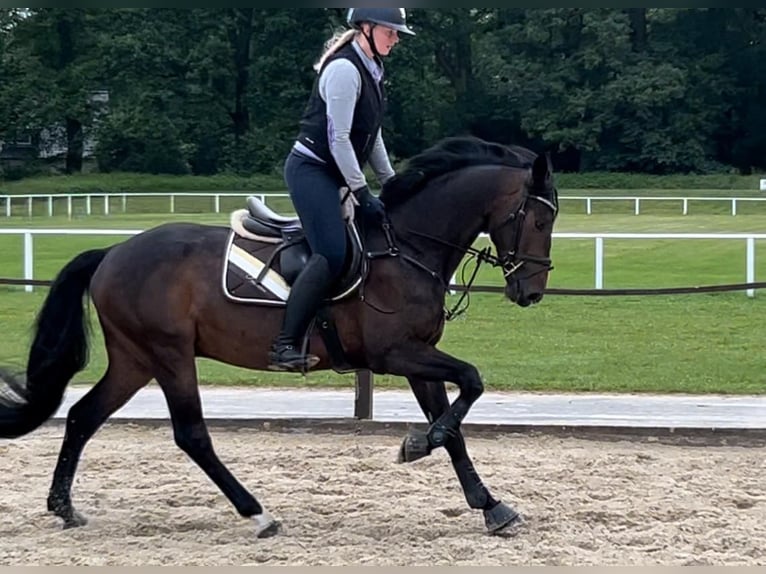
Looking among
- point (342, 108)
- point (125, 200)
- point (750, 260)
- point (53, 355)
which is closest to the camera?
point (342, 108)

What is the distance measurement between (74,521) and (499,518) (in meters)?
2.00

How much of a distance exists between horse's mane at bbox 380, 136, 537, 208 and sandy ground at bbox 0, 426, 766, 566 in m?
1.56

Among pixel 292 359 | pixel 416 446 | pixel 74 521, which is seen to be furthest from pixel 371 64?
pixel 74 521

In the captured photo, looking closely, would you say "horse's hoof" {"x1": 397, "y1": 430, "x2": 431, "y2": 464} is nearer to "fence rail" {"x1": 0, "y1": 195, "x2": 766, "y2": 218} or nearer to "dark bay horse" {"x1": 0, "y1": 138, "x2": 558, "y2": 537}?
"dark bay horse" {"x1": 0, "y1": 138, "x2": 558, "y2": 537}

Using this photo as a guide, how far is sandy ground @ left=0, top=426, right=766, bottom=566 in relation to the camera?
4855mm

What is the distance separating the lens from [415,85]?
149 feet

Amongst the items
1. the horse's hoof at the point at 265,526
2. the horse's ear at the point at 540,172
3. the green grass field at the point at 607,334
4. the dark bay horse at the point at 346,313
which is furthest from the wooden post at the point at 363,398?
the horse's ear at the point at 540,172

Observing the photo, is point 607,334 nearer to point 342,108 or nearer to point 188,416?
point 188,416

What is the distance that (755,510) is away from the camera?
5.55 meters

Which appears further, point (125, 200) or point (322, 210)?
point (125, 200)

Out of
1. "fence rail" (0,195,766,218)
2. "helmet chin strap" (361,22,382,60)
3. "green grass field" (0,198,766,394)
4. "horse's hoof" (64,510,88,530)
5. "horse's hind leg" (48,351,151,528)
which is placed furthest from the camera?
"fence rail" (0,195,766,218)

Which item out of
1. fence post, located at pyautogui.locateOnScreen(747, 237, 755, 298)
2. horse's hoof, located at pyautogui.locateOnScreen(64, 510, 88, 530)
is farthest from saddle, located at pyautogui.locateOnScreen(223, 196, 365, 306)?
fence post, located at pyautogui.locateOnScreen(747, 237, 755, 298)

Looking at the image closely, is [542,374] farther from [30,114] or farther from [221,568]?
[30,114]

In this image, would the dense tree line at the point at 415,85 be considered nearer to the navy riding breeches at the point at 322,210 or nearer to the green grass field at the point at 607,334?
the green grass field at the point at 607,334
